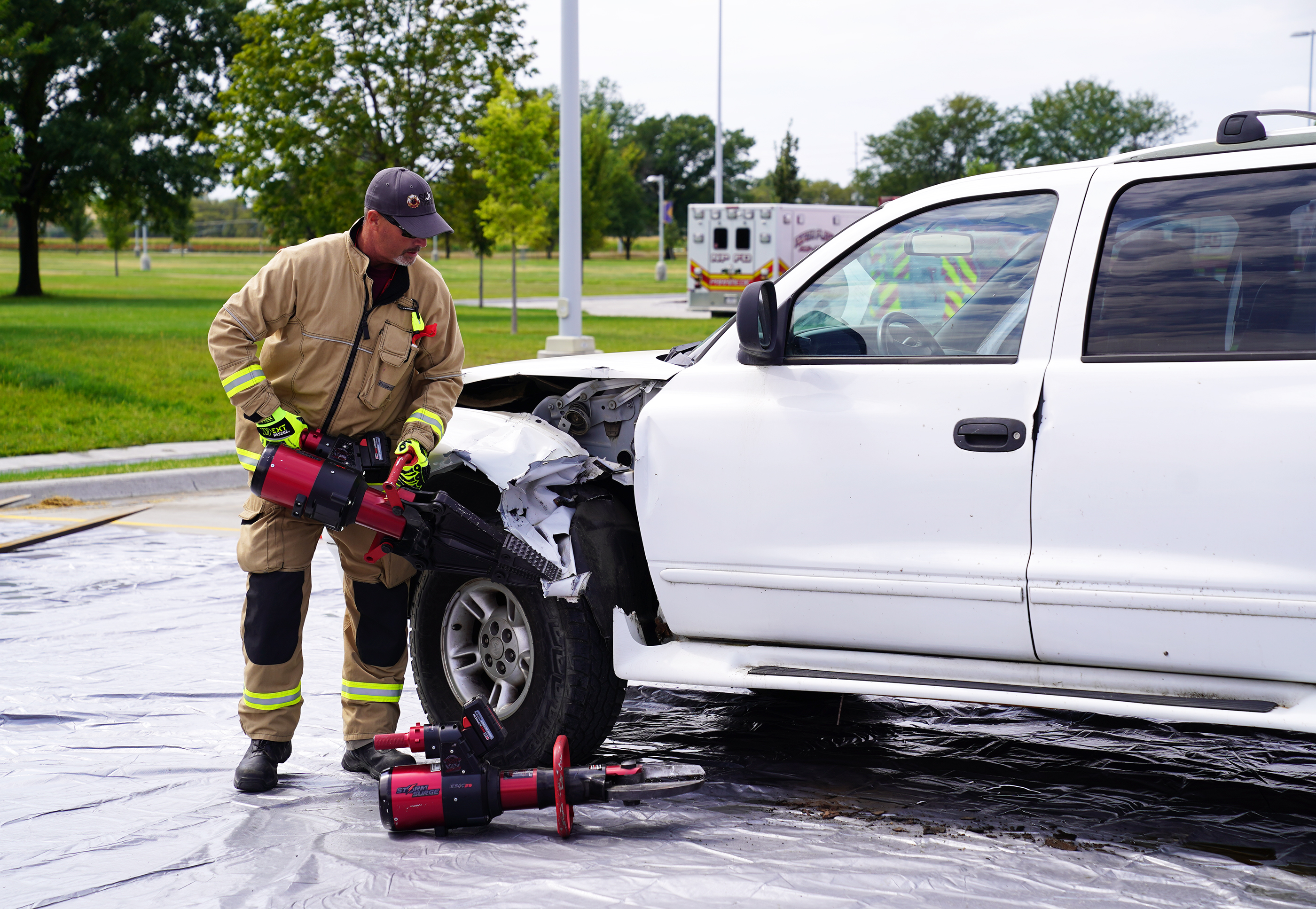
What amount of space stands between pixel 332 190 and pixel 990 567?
25.0 metres

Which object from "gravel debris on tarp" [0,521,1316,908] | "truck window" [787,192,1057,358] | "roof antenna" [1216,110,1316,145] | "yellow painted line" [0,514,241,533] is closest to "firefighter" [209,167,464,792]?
"gravel debris on tarp" [0,521,1316,908]

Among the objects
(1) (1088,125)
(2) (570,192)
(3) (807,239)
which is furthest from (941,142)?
(2) (570,192)

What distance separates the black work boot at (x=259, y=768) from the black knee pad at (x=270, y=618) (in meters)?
0.27

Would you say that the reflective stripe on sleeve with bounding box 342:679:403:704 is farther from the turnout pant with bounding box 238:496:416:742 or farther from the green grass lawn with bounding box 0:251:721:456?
the green grass lawn with bounding box 0:251:721:456

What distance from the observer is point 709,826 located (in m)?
3.82

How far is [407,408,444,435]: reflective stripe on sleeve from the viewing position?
14.0ft

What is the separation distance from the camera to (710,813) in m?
3.94

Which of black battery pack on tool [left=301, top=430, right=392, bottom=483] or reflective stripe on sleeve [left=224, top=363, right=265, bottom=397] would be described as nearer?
reflective stripe on sleeve [left=224, top=363, right=265, bottom=397]

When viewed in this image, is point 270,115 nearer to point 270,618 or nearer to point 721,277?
point 721,277

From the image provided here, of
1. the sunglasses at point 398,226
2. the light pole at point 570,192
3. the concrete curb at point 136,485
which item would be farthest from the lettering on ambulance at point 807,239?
the sunglasses at point 398,226

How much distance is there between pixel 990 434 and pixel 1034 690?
0.71 m

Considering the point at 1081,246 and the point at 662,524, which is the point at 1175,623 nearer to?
the point at 1081,246

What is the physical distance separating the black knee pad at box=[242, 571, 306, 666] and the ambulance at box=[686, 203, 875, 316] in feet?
89.0

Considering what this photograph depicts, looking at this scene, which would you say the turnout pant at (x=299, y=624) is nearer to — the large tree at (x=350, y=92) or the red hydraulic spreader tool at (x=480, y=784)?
the red hydraulic spreader tool at (x=480, y=784)
